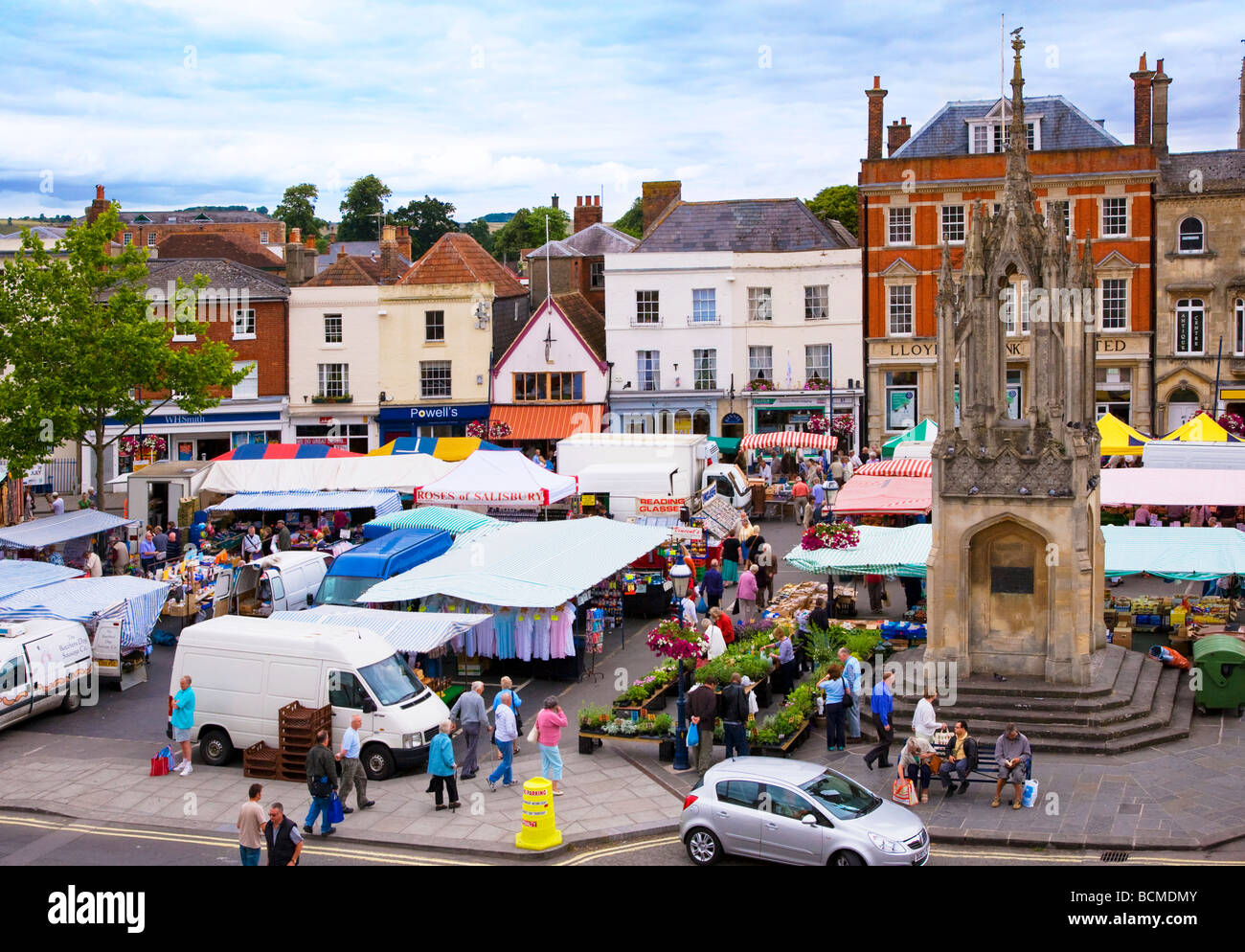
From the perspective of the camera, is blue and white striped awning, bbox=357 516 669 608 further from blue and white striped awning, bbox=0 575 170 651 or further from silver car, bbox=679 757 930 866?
silver car, bbox=679 757 930 866

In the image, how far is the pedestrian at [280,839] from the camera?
12992 millimetres

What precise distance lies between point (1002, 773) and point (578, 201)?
176ft

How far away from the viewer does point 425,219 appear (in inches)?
3688

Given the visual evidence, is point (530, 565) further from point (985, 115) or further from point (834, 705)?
point (985, 115)

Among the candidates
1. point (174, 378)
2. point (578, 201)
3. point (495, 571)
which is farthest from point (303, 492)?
point (578, 201)

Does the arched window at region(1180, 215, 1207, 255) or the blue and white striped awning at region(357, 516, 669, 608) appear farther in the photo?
the arched window at region(1180, 215, 1207, 255)

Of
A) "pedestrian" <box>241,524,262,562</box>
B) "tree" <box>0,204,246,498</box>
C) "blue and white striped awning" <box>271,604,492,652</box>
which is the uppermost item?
"tree" <box>0,204,246,498</box>

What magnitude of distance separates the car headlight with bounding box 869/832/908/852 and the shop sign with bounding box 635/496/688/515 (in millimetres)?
18707

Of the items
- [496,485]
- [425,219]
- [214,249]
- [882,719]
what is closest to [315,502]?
[496,485]

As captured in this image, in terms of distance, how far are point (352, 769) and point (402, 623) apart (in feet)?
15.2

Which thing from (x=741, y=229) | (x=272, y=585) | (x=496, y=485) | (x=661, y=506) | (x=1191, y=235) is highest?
(x=741, y=229)

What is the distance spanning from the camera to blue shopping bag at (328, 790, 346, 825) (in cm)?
1572

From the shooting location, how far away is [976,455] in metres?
19.4

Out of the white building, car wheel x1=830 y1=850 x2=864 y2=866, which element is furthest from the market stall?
the white building
